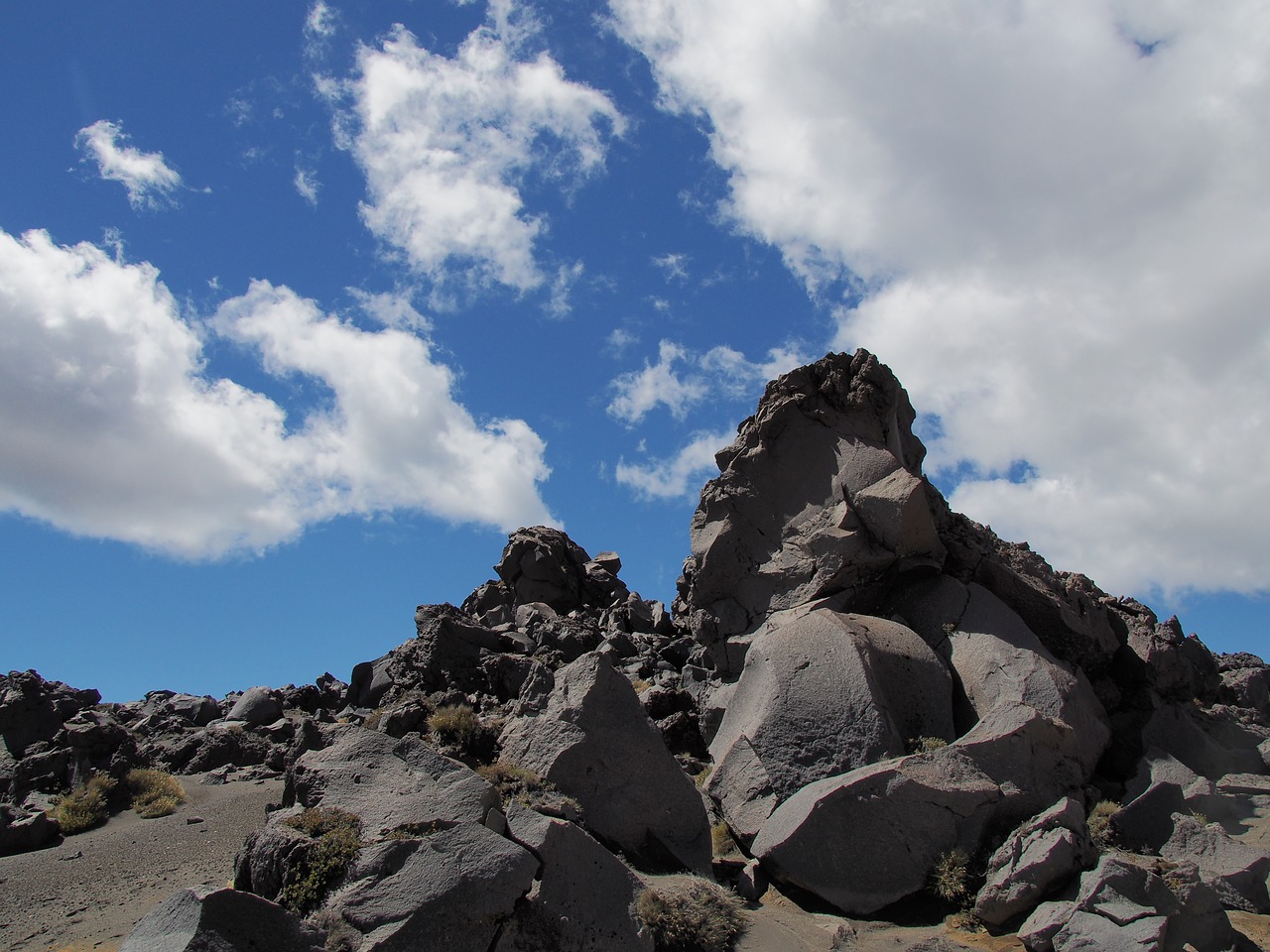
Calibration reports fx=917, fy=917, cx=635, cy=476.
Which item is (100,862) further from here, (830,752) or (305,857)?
(830,752)

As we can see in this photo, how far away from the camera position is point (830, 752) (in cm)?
1209

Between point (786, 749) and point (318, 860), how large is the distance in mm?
6307

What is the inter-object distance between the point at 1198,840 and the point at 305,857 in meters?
10.2

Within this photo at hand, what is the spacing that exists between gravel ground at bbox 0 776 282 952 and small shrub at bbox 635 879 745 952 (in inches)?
211

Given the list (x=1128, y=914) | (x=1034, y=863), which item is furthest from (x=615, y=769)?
(x=1128, y=914)

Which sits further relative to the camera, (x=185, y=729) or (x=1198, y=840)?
(x=185, y=729)

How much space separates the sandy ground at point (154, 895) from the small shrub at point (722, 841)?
1.50m

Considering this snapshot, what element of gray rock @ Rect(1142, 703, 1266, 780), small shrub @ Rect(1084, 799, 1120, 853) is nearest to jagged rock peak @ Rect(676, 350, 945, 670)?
gray rock @ Rect(1142, 703, 1266, 780)

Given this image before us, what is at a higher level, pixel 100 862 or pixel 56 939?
pixel 100 862

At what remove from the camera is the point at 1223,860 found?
10.7 m

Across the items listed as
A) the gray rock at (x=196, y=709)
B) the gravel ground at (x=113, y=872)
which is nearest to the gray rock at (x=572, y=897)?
the gravel ground at (x=113, y=872)

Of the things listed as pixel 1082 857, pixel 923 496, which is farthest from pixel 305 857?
pixel 923 496

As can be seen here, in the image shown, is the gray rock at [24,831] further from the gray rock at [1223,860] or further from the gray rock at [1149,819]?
the gray rock at [1223,860]

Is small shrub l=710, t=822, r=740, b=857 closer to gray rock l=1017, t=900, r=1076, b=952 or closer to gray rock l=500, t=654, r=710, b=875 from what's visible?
gray rock l=500, t=654, r=710, b=875
